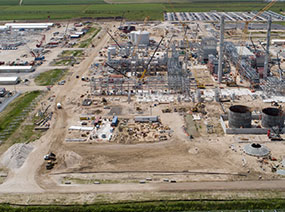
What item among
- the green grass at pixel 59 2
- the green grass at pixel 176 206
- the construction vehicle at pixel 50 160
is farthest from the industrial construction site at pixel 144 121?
the green grass at pixel 59 2

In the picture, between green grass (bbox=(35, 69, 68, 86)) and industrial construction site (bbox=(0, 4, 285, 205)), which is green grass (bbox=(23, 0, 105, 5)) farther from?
green grass (bbox=(35, 69, 68, 86))

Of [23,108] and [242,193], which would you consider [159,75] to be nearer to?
[23,108]

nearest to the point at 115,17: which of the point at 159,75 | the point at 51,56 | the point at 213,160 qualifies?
the point at 51,56

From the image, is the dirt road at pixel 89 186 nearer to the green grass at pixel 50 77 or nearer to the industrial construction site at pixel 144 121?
the industrial construction site at pixel 144 121

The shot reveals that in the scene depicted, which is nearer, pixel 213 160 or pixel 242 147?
pixel 213 160

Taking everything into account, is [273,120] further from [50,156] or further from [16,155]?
[16,155]

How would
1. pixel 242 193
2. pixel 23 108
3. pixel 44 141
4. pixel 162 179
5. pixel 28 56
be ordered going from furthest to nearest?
pixel 28 56, pixel 23 108, pixel 44 141, pixel 162 179, pixel 242 193
